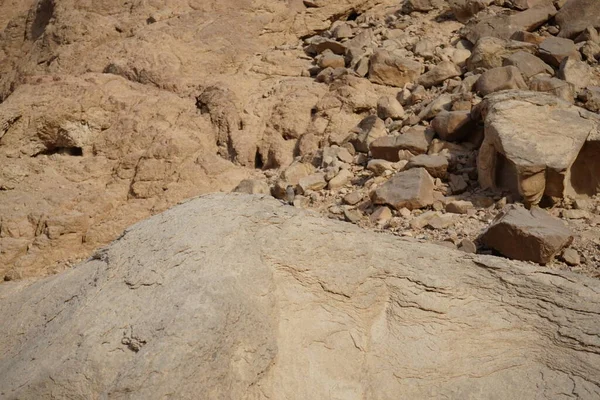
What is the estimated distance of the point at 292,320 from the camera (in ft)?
6.67

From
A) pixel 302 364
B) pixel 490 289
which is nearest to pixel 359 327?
pixel 302 364

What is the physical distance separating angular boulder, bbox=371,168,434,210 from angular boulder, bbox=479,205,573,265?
57 cm

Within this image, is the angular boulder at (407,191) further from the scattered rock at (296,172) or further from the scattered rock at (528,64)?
the scattered rock at (528,64)

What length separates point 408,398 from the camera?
1.96 metres

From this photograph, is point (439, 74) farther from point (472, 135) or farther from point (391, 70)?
point (472, 135)

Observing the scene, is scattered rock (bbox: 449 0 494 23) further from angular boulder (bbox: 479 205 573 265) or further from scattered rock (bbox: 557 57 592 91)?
angular boulder (bbox: 479 205 573 265)

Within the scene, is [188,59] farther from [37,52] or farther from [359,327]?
[359,327]

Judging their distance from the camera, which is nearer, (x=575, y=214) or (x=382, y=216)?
(x=575, y=214)

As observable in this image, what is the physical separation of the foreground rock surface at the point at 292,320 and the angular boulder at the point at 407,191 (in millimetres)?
1389

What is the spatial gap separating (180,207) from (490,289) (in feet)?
4.25

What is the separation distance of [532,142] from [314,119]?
1925 mm

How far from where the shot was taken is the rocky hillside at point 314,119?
11.8 feet

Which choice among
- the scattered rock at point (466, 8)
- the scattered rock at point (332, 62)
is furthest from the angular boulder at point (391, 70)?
the scattered rock at point (466, 8)

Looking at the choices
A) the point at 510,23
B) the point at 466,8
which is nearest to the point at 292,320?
the point at 510,23
